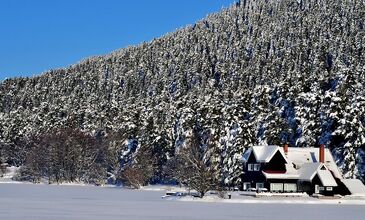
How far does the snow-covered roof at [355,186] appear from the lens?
64000mm

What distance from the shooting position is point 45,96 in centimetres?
19475

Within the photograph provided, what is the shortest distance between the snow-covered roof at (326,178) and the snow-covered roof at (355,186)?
1.12m

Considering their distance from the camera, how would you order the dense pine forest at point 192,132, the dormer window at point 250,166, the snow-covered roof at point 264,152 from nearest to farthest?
the snow-covered roof at point 264,152 < the dormer window at point 250,166 < the dense pine forest at point 192,132

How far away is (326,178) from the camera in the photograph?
6669 centimetres

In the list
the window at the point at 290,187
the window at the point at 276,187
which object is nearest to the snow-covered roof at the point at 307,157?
the window at the point at 290,187

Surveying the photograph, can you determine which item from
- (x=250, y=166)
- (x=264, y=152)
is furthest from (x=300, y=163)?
(x=250, y=166)

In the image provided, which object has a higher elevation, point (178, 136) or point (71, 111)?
point (71, 111)

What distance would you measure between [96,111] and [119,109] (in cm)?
479

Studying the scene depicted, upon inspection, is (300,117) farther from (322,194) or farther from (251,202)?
(251,202)

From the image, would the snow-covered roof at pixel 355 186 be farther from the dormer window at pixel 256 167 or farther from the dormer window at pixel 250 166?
the dormer window at pixel 250 166

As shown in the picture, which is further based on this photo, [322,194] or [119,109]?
[119,109]

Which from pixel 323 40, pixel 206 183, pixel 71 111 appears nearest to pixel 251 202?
pixel 206 183

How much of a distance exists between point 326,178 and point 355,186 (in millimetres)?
3372

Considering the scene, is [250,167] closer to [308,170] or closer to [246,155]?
[246,155]
